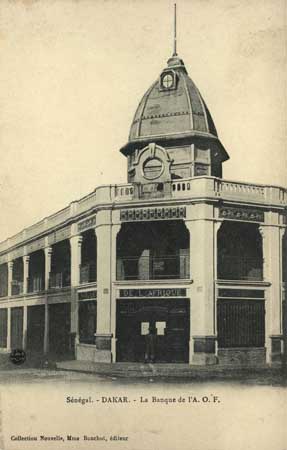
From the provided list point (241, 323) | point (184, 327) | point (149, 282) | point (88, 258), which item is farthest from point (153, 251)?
point (241, 323)

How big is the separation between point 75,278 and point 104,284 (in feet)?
10.1

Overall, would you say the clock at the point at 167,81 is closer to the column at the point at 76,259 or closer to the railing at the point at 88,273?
the column at the point at 76,259

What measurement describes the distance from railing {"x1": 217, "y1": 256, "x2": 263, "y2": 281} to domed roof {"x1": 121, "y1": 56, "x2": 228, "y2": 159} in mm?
6183

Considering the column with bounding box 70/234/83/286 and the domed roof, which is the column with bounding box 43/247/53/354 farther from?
the domed roof

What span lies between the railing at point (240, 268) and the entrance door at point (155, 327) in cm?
192

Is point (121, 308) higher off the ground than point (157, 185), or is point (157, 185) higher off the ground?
point (157, 185)

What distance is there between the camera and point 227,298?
23.1 meters

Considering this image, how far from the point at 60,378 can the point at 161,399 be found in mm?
5162

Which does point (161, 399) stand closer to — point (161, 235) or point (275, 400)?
point (275, 400)

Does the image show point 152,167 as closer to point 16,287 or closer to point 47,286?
point 47,286

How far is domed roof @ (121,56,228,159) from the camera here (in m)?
27.3

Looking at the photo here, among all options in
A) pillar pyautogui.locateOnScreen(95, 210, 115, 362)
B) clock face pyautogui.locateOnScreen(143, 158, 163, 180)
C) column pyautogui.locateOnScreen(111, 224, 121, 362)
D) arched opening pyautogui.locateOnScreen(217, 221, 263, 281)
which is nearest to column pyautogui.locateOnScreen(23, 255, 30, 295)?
pillar pyautogui.locateOnScreen(95, 210, 115, 362)

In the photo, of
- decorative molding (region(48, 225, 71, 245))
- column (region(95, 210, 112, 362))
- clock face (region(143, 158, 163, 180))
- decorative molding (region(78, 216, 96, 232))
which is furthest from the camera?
decorative molding (region(48, 225, 71, 245))

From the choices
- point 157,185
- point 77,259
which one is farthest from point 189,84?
point 77,259
